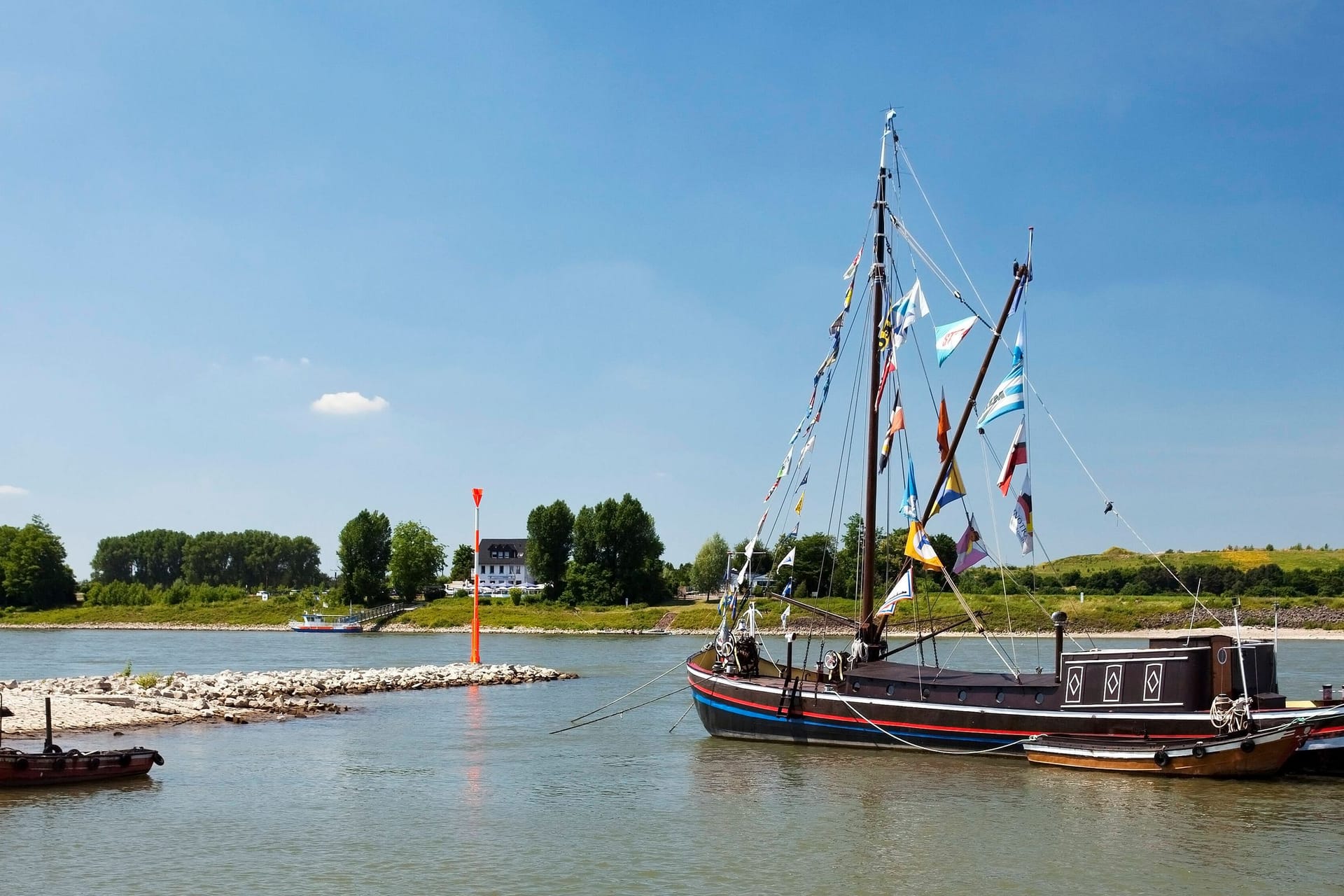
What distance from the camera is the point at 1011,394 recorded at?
34500mm

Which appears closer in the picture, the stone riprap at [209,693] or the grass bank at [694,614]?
the stone riprap at [209,693]

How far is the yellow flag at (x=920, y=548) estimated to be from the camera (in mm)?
34031

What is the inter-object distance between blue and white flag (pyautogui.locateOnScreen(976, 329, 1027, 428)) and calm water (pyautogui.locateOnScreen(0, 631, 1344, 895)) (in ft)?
34.2

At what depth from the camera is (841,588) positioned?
12825 cm

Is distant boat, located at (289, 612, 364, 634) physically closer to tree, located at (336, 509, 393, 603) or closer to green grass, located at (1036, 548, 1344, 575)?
tree, located at (336, 509, 393, 603)

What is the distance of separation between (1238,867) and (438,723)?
30829 mm

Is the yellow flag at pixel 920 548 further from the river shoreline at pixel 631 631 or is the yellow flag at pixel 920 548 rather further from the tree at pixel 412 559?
the tree at pixel 412 559

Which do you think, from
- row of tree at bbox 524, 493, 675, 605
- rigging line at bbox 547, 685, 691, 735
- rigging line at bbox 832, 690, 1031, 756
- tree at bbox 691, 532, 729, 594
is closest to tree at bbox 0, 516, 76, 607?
→ row of tree at bbox 524, 493, 675, 605

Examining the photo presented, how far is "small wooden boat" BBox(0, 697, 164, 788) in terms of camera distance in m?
27.5

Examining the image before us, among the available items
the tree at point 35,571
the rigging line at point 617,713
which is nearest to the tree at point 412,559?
the tree at point 35,571

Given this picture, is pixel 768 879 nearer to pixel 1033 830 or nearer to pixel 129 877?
pixel 1033 830

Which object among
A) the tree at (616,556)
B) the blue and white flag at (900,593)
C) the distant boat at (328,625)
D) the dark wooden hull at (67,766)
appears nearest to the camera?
the dark wooden hull at (67,766)

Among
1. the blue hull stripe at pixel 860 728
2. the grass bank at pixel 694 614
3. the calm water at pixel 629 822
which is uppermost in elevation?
the blue hull stripe at pixel 860 728

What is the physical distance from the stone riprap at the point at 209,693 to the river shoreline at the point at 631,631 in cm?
2518
